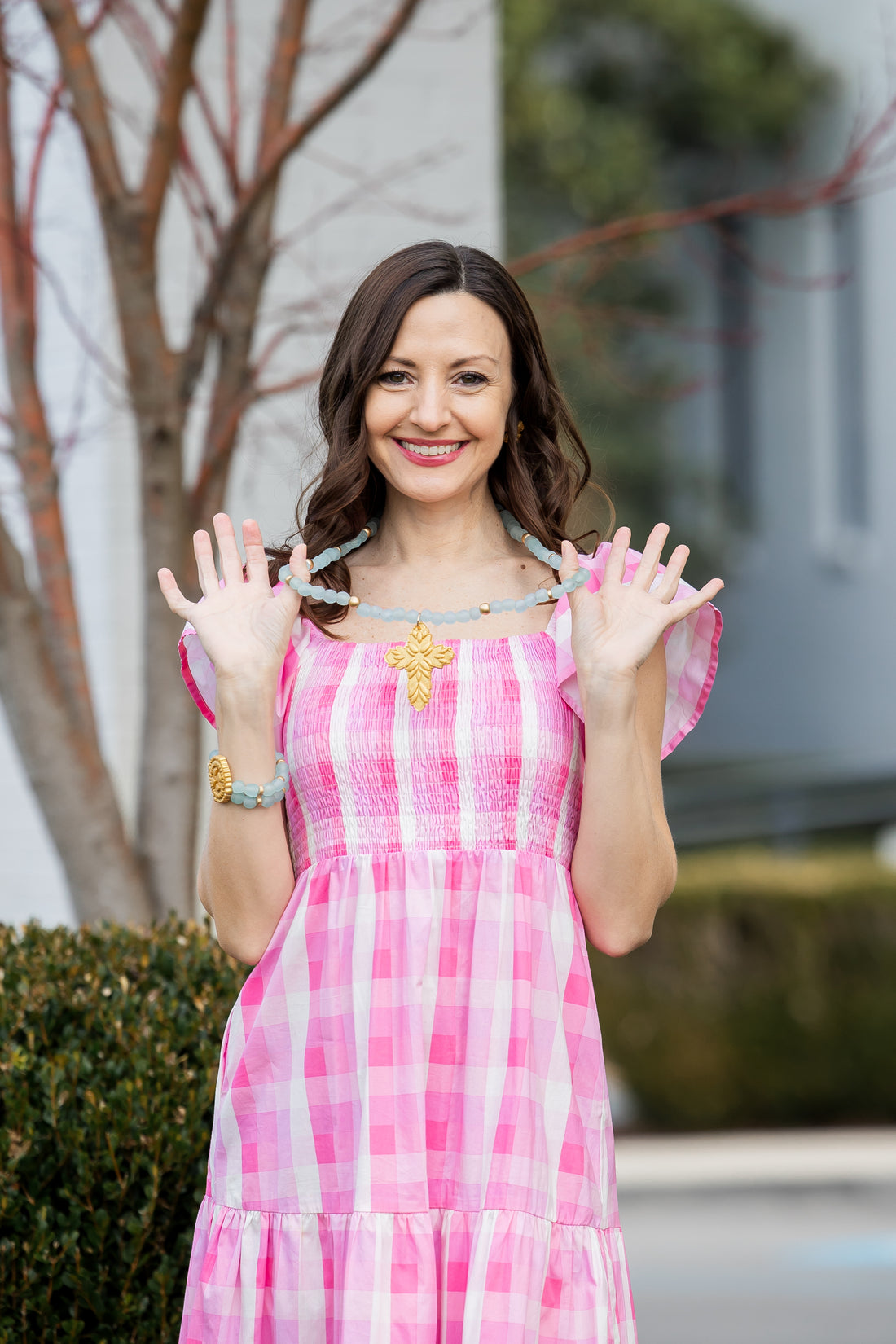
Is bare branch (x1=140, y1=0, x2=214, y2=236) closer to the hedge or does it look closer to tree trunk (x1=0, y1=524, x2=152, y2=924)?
tree trunk (x1=0, y1=524, x2=152, y2=924)

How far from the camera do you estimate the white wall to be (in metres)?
4.58

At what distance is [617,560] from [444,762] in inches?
12.6

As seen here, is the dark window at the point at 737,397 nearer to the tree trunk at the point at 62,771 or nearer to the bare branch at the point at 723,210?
the bare branch at the point at 723,210

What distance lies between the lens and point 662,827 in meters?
2.08

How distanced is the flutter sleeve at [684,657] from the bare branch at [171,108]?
5.68ft

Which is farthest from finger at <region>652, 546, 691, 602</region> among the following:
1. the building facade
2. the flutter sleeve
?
the building facade

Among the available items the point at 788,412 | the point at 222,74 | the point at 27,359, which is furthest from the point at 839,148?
the point at 27,359

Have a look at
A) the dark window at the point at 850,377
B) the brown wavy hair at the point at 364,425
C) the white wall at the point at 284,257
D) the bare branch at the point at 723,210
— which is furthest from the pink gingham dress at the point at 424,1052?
the dark window at the point at 850,377

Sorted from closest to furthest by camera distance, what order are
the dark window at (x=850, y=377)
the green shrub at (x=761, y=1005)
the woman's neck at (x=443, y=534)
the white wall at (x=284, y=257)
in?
the woman's neck at (x=443, y=534)
the white wall at (x=284, y=257)
the green shrub at (x=761, y=1005)
the dark window at (x=850, y=377)

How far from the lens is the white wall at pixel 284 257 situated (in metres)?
4.58

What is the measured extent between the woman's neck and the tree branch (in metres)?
1.45

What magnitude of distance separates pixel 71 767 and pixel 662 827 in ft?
6.03

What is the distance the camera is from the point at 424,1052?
197 centimetres

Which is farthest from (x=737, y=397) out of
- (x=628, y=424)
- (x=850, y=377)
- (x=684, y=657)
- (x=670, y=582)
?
(x=670, y=582)
